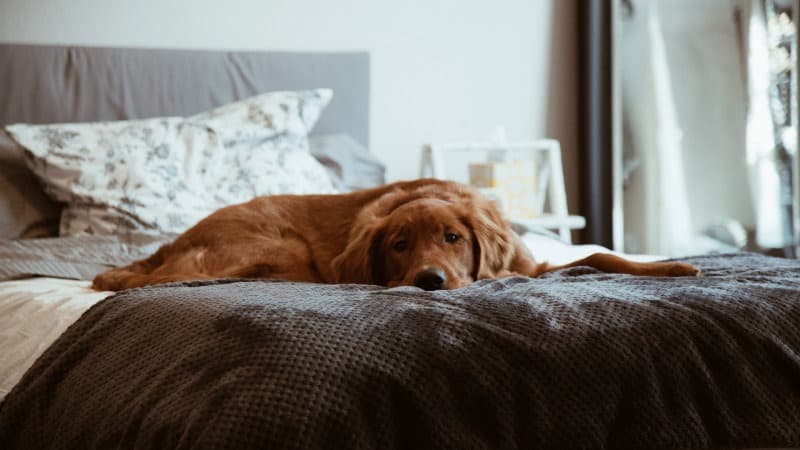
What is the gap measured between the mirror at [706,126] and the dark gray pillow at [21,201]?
2660 mm

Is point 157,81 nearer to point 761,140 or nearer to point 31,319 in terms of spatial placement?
point 31,319

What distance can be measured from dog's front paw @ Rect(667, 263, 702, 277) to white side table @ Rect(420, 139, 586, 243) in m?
1.93

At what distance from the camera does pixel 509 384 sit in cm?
120

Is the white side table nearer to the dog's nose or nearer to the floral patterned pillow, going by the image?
the floral patterned pillow

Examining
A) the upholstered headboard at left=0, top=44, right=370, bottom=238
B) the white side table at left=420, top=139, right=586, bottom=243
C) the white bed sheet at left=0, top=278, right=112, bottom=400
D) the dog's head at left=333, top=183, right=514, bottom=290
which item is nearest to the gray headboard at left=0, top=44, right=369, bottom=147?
the upholstered headboard at left=0, top=44, right=370, bottom=238

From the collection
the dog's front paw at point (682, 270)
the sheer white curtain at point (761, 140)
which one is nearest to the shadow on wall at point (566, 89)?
the sheer white curtain at point (761, 140)

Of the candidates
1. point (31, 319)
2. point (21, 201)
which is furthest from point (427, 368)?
point (21, 201)

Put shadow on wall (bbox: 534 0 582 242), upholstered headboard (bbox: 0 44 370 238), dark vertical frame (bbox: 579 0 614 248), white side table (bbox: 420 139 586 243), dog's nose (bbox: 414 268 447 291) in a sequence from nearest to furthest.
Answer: dog's nose (bbox: 414 268 447 291), upholstered headboard (bbox: 0 44 370 238), white side table (bbox: 420 139 586 243), dark vertical frame (bbox: 579 0 614 248), shadow on wall (bbox: 534 0 582 242)

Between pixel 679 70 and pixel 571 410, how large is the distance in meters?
3.30

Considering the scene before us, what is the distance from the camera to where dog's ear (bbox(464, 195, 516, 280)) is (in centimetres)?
220

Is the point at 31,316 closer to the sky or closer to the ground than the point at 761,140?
closer to the ground

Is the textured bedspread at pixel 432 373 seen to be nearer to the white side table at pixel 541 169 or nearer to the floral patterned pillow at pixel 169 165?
the floral patterned pillow at pixel 169 165

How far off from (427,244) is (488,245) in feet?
0.52

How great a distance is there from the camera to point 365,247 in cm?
220
